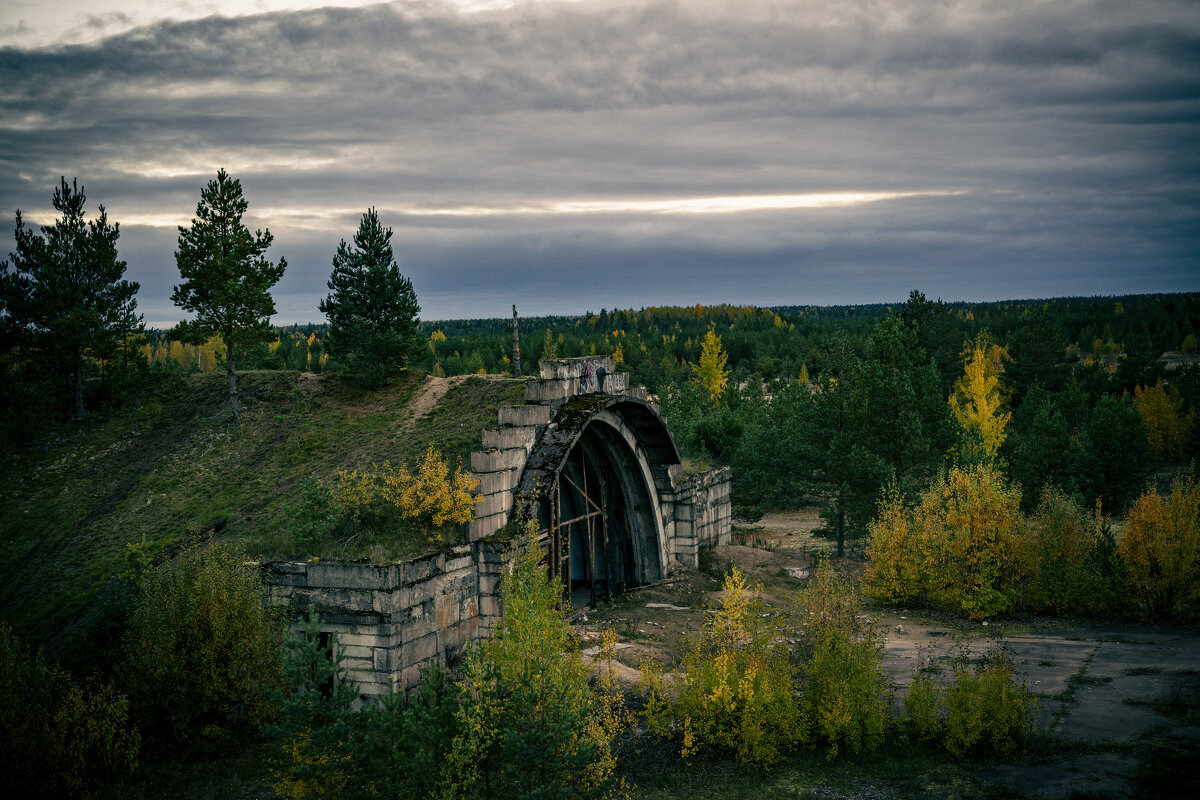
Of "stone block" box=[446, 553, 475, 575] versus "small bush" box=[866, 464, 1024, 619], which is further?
"small bush" box=[866, 464, 1024, 619]

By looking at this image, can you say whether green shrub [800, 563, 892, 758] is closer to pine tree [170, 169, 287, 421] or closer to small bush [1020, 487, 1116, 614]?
small bush [1020, 487, 1116, 614]

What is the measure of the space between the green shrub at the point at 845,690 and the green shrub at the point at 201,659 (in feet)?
37.1

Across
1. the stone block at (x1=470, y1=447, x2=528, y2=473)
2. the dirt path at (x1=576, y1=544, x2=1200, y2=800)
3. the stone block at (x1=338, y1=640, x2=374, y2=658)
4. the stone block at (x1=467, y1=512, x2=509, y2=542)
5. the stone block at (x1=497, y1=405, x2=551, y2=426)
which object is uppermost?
the stone block at (x1=497, y1=405, x2=551, y2=426)

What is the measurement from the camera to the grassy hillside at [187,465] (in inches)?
1325

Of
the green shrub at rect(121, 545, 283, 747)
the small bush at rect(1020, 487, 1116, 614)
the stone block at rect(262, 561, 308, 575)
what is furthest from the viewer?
the small bush at rect(1020, 487, 1116, 614)

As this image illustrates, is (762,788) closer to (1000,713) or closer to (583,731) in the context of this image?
(583,731)

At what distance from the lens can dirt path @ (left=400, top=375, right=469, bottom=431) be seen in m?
48.7

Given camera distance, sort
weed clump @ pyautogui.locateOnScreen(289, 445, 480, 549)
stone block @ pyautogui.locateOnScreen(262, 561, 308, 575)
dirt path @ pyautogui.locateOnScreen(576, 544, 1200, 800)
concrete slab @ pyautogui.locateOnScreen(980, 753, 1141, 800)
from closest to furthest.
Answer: concrete slab @ pyautogui.locateOnScreen(980, 753, 1141, 800), dirt path @ pyautogui.locateOnScreen(576, 544, 1200, 800), stone block @ pyautogui.locateOnScreen(262, 561, 308, 575), weed clump @ pyautogui.locateOnScreen(289, 445, 480, 549)

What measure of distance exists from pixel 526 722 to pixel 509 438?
34.2 feet

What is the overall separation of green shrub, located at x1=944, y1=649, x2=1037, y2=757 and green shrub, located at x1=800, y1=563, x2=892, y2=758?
136cm

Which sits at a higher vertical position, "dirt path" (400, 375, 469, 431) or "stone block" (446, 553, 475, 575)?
"dirt path" (400, 375, 469, 431)

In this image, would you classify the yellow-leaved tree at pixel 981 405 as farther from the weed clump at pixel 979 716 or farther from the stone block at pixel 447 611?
the stone block at pixel 447 611

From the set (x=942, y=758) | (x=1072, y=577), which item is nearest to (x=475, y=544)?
(x=942, y=758)

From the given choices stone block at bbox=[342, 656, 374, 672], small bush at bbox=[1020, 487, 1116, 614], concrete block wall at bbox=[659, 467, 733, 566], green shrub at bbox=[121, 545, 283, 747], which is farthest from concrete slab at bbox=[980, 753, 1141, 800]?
concrete block wall at bbox=[659, 467, 733, 566]
